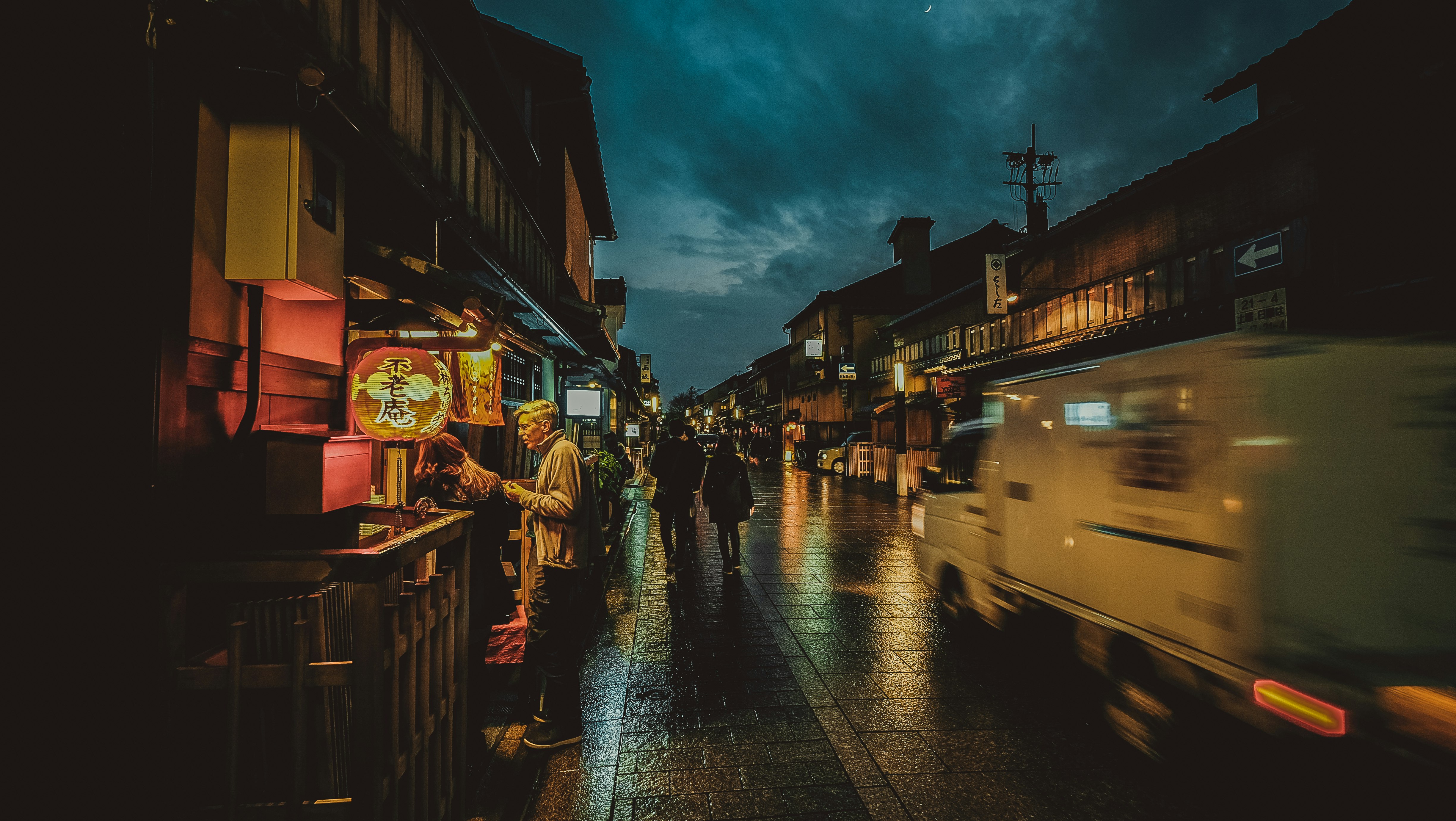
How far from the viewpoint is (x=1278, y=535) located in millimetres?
3244

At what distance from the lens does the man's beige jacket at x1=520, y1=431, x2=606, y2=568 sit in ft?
15.4

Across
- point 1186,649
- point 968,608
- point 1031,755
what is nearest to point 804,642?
point 968,608

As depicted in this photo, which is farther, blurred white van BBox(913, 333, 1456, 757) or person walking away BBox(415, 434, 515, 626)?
person walking away BBox(415, 434, 515, 626)

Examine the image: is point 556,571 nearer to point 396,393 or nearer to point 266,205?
point 396,393

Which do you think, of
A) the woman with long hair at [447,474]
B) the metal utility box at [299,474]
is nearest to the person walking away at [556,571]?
the woman with long hair at [447,474]

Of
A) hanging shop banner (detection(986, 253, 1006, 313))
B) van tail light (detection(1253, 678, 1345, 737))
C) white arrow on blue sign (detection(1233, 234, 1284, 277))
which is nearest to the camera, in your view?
van tail light (detection(1253, 678, 1345, 737))

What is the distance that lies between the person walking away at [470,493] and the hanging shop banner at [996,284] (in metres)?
16.6

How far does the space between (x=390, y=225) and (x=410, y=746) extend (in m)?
4.56

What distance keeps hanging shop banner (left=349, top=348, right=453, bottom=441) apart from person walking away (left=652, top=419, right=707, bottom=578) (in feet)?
17.1

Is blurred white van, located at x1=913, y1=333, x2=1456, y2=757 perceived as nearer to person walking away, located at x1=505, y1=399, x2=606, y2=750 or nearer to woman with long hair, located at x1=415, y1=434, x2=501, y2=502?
person walking away, located at x1=505, y1=399, x2=606, y2=750

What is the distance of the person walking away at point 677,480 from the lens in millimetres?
9828

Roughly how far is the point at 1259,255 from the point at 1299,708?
37.5 feet

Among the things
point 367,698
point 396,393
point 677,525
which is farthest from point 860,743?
point 677,525

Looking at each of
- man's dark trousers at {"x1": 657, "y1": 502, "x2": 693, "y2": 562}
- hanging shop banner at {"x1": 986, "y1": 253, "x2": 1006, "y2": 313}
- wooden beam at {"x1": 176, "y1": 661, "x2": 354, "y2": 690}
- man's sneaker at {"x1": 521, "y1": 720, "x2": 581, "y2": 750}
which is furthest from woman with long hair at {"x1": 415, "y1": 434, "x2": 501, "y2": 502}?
hanging shop banner at {"x1": 986, "y1": 253, "x2": 1006, "y2": 313}
